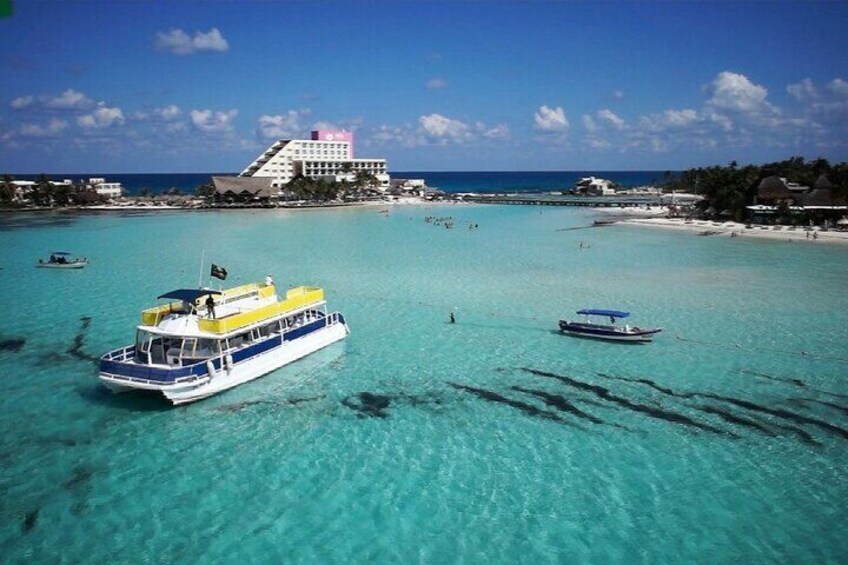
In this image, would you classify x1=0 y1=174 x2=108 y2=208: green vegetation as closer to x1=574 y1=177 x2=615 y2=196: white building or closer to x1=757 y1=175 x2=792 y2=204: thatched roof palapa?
x1=757 y1=175 x2=792 y2=204: thatched roof palapa

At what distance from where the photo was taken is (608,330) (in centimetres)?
2766

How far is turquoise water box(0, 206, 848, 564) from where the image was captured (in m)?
13.6

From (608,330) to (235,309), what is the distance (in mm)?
17148

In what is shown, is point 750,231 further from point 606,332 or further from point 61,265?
point 61,265

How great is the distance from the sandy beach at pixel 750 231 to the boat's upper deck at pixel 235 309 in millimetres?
60240

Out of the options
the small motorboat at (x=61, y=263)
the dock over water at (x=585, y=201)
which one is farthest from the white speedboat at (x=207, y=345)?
the dock over water at (x=585, y=201)

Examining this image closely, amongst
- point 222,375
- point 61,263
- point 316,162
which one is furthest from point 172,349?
point 316,162

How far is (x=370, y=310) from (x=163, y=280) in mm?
18339

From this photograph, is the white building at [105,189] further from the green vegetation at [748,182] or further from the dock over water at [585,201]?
the green vegetation at [748,182]

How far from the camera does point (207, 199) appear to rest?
124 meters

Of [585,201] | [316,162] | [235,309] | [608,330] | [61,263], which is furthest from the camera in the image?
[316,162]

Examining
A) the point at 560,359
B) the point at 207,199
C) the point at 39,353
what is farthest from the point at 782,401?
the point at 207,199

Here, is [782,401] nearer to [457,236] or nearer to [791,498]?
[791,498]

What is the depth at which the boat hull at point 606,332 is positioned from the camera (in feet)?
89.1
